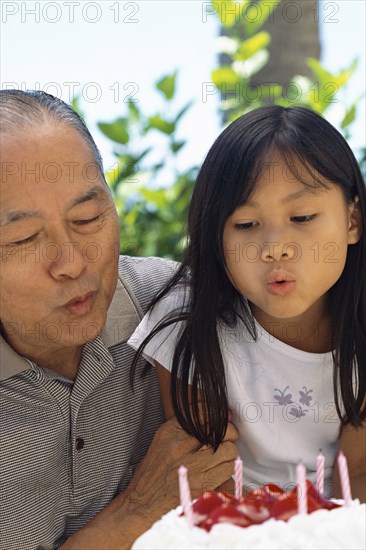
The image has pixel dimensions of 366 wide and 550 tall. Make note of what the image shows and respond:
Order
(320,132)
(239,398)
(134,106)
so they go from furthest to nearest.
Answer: (134,106)
(239,398)
(320,132)

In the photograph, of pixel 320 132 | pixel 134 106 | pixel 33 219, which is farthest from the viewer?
pixel 134 106

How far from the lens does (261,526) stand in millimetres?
1442

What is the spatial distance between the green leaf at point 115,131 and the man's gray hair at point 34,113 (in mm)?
1535

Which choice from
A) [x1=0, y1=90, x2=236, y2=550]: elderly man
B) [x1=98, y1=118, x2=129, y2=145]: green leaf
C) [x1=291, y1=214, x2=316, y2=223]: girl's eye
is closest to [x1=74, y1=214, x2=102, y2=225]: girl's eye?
[x1=0, y1=90, x2=236, y2=550]: elderly man

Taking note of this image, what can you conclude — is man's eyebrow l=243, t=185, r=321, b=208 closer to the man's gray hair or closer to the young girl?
the young girl

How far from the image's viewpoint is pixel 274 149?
7.27ft

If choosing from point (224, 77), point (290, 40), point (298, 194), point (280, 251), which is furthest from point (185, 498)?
point (290, 40)

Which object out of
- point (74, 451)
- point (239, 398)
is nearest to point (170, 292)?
point (239, 398)

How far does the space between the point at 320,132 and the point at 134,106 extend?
1.88 m

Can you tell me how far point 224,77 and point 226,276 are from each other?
1800 millimetres

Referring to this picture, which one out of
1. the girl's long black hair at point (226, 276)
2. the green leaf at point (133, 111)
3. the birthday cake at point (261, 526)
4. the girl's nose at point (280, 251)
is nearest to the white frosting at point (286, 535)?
the birthday cake at point (261, 526)

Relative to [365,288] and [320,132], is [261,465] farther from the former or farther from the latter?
[320,132]

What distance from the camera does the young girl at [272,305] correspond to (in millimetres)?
2186

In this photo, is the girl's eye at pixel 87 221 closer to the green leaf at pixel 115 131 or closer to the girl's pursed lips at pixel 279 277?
the girl's pursed lips at pixel 279 277
